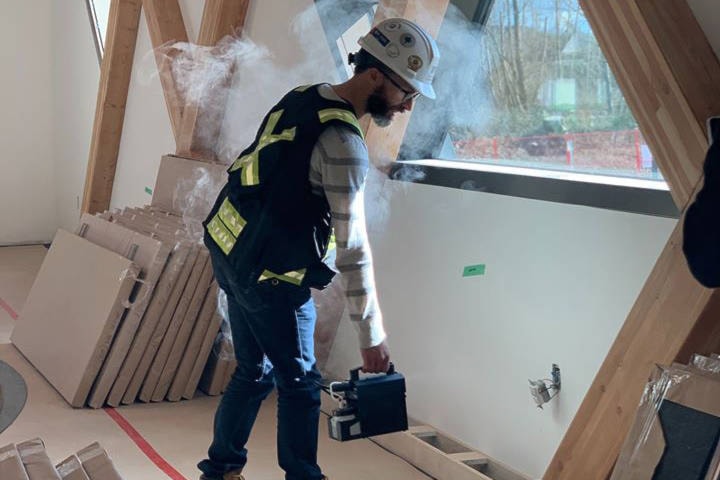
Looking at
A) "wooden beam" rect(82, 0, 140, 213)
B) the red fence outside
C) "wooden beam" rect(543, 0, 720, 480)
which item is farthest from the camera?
"wooden beam" rect(82, 0, 140, 213)

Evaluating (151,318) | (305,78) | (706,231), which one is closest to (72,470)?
(706,231)

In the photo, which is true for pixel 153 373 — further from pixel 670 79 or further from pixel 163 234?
pixel 670 79

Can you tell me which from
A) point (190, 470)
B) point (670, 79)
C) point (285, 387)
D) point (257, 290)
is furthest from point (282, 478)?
point (670, 79)

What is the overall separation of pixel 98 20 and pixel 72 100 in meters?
0.74

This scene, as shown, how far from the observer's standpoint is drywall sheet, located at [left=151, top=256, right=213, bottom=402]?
12.5ft

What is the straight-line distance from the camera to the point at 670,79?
2.17 m

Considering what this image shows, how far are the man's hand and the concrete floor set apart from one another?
0.73 meters

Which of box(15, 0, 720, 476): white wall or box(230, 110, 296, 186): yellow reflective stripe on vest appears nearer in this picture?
box(230, 110, 296, 186): yellow reflective stripe on vest

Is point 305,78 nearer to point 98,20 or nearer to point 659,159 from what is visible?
point 659,159

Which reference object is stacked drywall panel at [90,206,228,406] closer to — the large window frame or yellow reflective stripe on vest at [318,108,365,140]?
the large window frame

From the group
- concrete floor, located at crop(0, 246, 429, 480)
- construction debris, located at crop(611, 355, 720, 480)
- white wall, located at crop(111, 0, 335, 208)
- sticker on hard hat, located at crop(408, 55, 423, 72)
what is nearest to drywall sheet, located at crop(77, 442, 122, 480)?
concrete floor, located at crop(0, 246, 429, 480)

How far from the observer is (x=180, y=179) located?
4.66 meters

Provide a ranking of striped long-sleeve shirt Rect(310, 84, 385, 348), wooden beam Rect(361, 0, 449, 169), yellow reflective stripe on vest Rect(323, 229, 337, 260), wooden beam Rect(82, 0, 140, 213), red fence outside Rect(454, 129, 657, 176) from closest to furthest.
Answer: striped long-sleeve shirt Rect(310, 84, 385, 348), yellow reflective stripe on vest Rect(323, 229, 337, 260), red fence outside Rect(454, 129, 657, 176), wooden beam Rect(361, 0, 449, 169), wooden beam Rect(82, 0, 140, 213)

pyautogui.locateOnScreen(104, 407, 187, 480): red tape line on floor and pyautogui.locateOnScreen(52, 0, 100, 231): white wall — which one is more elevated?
pyautogui.locateOnScreen(52, 0, 100, 231): white wall
